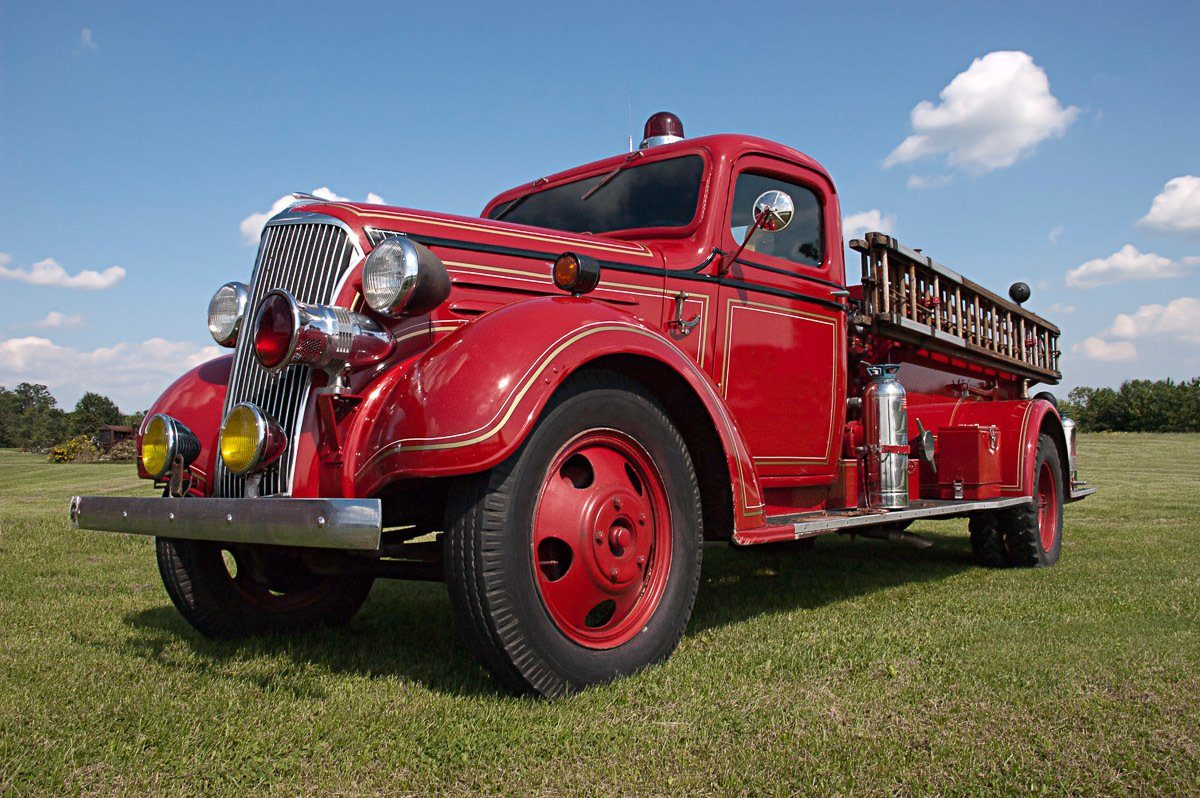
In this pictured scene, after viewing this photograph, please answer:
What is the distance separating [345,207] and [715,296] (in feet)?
5.55

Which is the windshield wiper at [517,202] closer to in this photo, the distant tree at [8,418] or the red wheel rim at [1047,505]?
the red wheel rim at [1047,505]

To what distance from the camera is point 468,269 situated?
3.31 meters

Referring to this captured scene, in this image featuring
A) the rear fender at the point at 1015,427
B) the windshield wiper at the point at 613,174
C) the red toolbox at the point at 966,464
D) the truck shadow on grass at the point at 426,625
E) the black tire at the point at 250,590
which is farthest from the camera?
the rear fender at the point at 1015,427

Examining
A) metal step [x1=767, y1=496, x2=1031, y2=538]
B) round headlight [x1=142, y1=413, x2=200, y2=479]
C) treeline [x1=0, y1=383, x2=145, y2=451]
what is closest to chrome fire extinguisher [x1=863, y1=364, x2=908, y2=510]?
metal step [x1=767, y1=496, x2=1031, y2=538]

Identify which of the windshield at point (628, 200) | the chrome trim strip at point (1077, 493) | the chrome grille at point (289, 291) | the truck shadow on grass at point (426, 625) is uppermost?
the windshield at point (628, 200)

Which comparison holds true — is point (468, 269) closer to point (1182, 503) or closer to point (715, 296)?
point (715, 296)

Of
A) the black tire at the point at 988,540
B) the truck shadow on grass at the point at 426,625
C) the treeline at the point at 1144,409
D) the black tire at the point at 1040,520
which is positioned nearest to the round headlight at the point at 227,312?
the truck shadow on grass at the point at 426,625

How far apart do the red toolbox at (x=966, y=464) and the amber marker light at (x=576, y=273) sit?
11.1 ft

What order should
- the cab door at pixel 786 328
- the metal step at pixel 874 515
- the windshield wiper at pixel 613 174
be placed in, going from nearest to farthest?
the metal step at pixel 874 515, the cab door at pixel 786 328, the windshield wiper at pixel 613 174

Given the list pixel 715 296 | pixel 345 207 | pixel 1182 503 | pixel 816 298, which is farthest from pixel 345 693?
pixel 1182 503

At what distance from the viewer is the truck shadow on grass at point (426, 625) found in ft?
10.4

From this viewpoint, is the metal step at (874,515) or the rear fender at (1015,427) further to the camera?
the rear fender at (1015,427)

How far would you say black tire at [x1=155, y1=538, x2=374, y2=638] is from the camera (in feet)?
11.8

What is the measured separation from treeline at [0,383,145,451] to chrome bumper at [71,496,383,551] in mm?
41743
